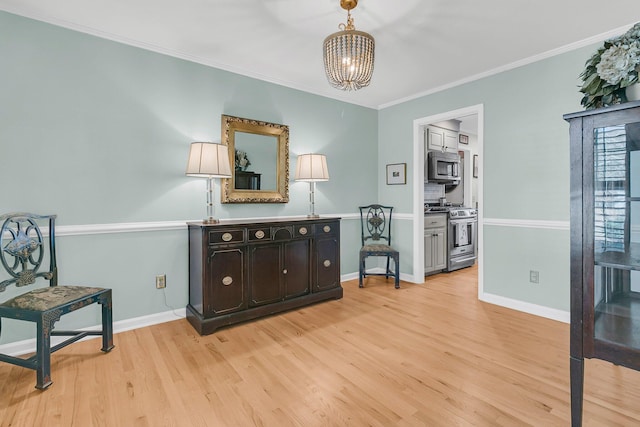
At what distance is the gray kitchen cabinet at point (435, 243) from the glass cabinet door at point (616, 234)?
2.95 m

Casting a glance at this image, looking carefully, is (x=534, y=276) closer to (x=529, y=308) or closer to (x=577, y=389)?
(x=529, y=308)

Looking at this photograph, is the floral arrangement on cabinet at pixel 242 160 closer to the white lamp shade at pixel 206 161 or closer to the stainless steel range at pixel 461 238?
the white lamp shade at pixel 206 161

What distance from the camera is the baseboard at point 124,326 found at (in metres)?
2.25

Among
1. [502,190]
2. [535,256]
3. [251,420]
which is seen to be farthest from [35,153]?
[535,256]

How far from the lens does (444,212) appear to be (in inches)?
184

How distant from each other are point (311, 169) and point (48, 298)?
2426mm

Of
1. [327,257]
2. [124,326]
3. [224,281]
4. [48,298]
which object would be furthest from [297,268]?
[48,298]

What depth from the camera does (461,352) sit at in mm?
2287

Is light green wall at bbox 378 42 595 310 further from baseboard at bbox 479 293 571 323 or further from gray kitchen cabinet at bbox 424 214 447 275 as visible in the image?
gray kitchen cabinet at bbox 424 214 447 275

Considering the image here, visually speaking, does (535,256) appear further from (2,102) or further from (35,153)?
(2,102)

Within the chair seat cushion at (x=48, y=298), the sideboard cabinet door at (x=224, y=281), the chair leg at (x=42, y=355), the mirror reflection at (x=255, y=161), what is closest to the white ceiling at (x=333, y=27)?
the mirror reflection at (x=255, y=161)

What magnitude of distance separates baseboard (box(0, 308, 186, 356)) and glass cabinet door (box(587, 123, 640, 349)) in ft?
9.92

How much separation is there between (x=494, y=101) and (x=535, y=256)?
5.42ft

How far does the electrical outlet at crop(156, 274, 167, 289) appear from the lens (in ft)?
9.32
